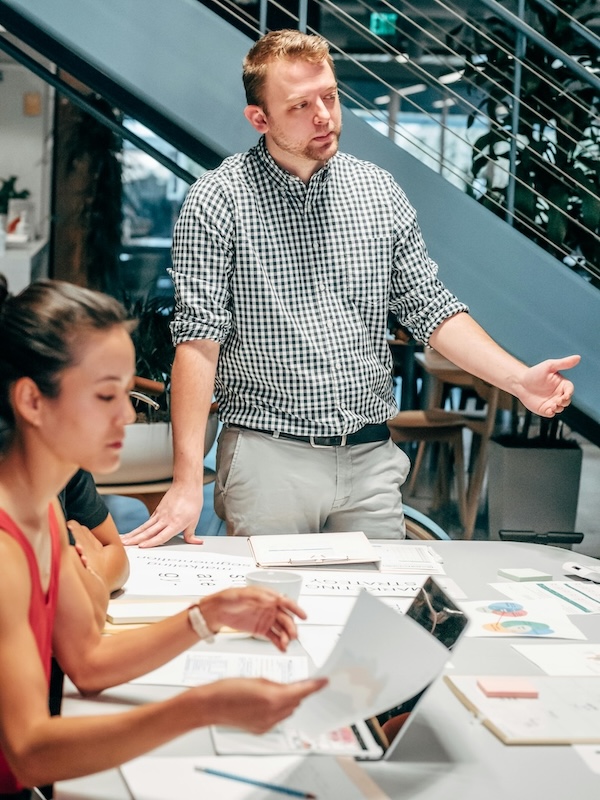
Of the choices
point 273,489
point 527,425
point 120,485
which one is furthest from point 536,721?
point 527,425

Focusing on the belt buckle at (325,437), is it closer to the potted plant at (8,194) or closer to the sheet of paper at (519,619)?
the sheet of paper at (519,619)

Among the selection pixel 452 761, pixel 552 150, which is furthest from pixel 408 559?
pixel 552 150

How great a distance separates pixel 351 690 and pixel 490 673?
518mm

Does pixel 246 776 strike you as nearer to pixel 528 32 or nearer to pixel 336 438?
pixel 336 438

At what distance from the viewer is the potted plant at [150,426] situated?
11.9 feet

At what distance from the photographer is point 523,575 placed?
2.00 metres

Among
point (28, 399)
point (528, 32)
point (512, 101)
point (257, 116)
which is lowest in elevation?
point (28, 399)

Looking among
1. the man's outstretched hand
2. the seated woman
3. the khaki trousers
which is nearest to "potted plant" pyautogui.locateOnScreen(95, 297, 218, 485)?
the khaki trousers

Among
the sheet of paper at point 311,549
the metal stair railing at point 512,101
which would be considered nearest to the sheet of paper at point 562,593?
the sheet of paper at point 311,549

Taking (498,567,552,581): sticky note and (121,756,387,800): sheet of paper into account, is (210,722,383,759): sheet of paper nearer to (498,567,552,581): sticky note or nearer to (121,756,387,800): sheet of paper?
(121,756,387,800): sheet of paper

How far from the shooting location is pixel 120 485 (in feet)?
12.1

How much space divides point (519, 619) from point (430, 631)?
444 mm

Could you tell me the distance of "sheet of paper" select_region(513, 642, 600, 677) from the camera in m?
1.54

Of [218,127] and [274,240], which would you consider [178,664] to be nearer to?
[274,240]
